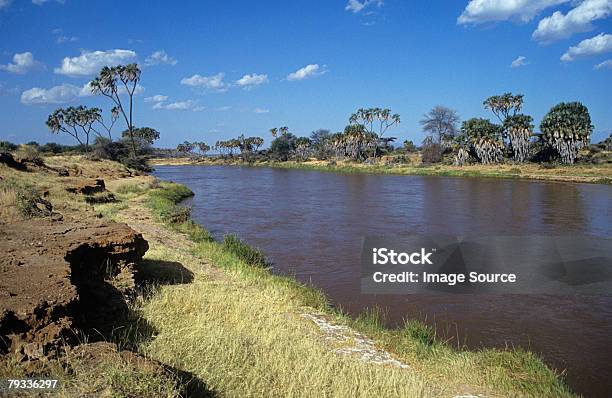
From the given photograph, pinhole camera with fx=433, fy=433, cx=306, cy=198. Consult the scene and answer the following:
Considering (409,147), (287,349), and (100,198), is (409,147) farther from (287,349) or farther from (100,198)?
(287,349)

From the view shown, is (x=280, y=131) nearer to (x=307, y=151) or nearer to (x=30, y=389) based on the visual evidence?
(x=307, y=151)

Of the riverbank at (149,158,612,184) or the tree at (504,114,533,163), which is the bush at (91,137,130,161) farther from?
the tree at (504,114,533,163)

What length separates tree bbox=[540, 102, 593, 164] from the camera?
2124 inches

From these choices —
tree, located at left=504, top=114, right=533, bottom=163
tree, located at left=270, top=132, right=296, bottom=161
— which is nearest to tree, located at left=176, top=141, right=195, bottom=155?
tree, located at left=270, top=132, right=296, bottom=161

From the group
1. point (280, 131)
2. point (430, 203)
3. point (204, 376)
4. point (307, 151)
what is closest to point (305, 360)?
point (204, 376)

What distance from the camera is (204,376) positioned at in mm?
4680

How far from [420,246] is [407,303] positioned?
6.22 meters

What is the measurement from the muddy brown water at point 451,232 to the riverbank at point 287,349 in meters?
1.26

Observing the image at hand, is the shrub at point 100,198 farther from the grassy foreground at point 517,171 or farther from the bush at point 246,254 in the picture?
the grassy foreground at point 517,171

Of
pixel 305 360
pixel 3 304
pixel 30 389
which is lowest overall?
pixel 305 360

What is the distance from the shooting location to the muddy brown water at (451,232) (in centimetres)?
826
